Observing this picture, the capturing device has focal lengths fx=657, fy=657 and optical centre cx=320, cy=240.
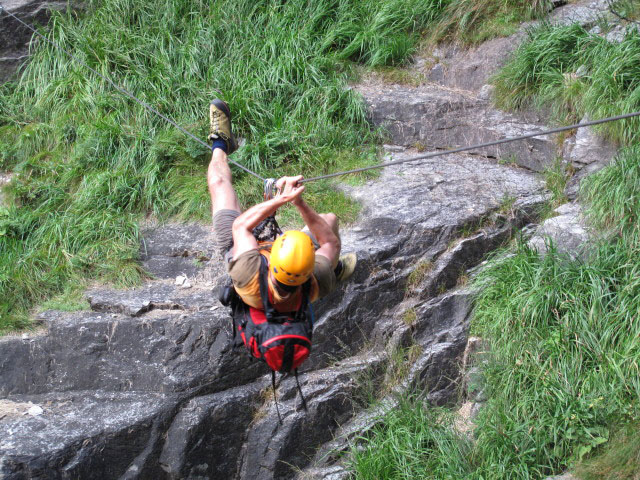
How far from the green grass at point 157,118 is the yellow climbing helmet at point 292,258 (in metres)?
2.55

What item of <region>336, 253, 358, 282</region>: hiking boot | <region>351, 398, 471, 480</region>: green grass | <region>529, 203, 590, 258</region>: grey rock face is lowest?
<region>351, 398, 471, 480</region>: green grass

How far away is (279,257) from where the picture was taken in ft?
11.4

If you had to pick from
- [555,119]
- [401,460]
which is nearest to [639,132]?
[555,119]

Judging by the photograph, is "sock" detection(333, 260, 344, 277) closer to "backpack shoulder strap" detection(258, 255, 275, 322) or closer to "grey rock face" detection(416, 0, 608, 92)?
"backpack shoulder strap" detection(258, 255, 275, 322)

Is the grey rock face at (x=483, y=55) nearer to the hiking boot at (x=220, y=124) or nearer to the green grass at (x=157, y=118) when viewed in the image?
the green grass at (x=157, y=118)

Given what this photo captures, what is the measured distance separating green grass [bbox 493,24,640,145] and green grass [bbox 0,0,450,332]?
1.54 metres

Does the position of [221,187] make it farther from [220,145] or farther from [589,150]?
[589,150]

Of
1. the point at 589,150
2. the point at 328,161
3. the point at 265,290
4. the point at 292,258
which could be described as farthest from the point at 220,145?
the point at 589,150

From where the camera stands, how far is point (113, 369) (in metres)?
5.07

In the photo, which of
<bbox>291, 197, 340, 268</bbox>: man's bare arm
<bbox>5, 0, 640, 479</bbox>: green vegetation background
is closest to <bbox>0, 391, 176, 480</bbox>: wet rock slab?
<bbox>5, 0, 640, 479</bbox>: green vegetation background

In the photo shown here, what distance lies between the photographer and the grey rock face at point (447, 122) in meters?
6.79

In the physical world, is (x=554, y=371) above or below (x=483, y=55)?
below

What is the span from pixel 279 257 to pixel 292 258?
0.07 metres

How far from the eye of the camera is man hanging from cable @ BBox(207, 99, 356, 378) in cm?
350
